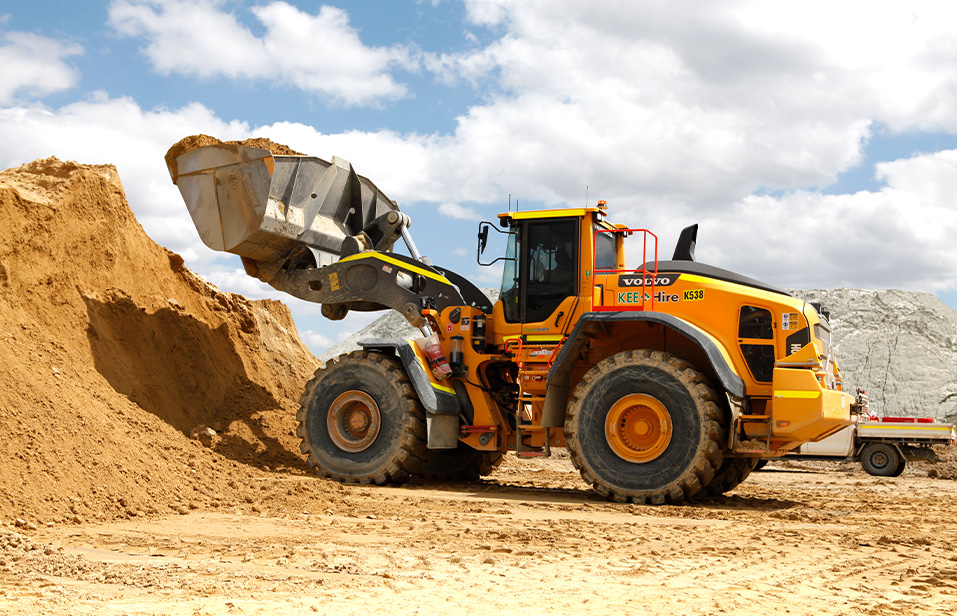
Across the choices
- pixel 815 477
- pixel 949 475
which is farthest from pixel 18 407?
pixel 949 475

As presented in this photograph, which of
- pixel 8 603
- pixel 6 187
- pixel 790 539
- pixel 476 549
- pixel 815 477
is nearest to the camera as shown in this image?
pixel 8 603

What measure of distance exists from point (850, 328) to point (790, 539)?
27.7m

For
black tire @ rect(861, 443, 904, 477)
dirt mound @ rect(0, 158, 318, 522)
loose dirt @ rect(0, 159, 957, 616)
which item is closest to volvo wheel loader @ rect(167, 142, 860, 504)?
loose dirt @ rect(0, 159, 957, 616)

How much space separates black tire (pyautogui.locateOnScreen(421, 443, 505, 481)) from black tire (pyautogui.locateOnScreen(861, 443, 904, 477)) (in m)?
7.64

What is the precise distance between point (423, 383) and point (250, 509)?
312 centimetres

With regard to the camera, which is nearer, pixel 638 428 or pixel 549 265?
pixel 638 428

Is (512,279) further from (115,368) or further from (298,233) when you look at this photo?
(115,368)

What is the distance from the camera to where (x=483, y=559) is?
6.16 m

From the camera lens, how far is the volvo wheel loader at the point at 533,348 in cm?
948

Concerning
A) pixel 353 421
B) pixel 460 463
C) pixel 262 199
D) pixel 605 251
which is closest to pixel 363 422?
pixel 353 421

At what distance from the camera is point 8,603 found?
4.64 m

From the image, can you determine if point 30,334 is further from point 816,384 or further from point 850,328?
point 850,328

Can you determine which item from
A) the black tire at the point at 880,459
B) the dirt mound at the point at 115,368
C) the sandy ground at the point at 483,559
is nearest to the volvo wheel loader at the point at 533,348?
the sandy ground at the point at 483,559

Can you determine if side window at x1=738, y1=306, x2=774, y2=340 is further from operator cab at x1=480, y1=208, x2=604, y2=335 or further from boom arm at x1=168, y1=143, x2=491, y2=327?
boom arm at x1=168, y1=143, x2=491, y2=327
